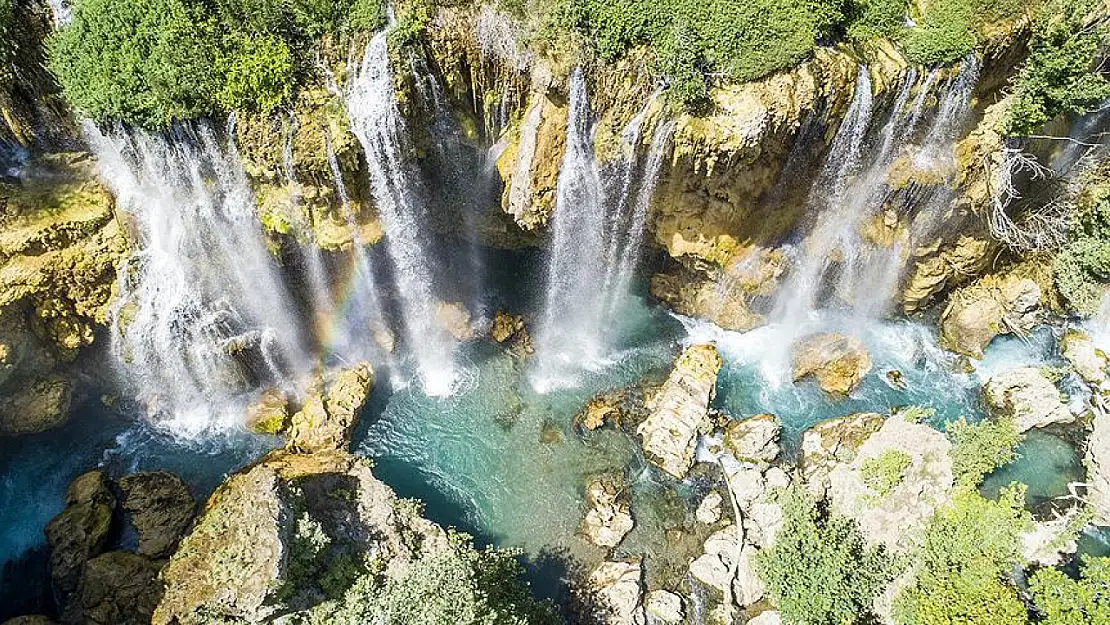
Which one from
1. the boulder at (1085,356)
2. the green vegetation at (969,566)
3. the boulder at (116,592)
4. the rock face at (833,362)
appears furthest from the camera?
the rock face at (833,362)

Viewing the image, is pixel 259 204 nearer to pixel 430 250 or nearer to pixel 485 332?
pixel 430 250

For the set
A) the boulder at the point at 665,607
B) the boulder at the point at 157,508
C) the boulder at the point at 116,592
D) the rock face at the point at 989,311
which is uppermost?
the rock face at the point at 989,311

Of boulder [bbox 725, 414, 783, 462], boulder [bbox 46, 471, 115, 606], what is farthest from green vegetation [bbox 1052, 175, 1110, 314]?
boulder [bbox 46, 471, 115, 606]

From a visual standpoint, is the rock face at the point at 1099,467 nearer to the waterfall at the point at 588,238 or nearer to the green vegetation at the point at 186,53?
the waterfall at the point at 588,238

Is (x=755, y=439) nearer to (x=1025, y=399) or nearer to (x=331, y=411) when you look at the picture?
(x=1025, y=399)

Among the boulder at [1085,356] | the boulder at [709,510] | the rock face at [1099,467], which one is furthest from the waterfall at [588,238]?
the boulder at [1085,356]

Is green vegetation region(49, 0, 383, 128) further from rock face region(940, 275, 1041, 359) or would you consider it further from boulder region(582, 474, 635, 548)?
rock face region(940, 275, 1041, 359)

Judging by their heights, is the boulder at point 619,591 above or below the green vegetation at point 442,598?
below
